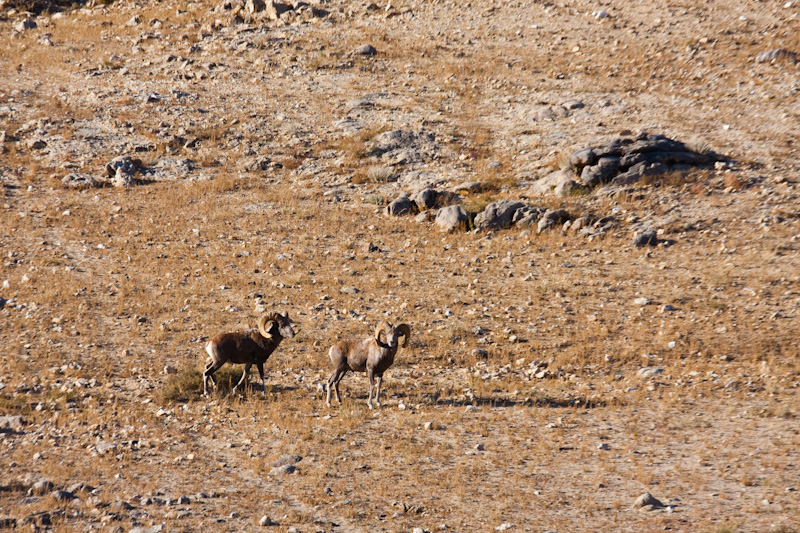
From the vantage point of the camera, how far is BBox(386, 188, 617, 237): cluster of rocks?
71.6ft

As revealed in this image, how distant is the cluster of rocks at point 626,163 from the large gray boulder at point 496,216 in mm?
1915

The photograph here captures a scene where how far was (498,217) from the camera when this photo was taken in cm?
2275

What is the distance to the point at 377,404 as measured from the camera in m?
13.4

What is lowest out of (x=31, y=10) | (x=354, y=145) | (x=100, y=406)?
(x=100, y=406)

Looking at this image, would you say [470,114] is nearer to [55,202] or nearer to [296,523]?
[55,202]

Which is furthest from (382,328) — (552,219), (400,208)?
(400,208)

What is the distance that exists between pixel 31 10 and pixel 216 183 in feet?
102

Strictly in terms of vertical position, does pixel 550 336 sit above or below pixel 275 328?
below

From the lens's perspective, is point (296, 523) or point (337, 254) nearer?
point (296, 523)

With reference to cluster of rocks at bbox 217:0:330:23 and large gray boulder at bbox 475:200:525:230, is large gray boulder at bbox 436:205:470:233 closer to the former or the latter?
large gray boulder at bbox 475:200:525:230

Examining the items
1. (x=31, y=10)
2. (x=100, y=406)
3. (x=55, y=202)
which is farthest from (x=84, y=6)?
(x=100, y=406)

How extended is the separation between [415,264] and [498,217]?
3.74 meters

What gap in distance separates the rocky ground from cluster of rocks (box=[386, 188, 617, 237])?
0.32 feet

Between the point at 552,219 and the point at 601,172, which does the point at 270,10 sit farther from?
the point at 552,219
